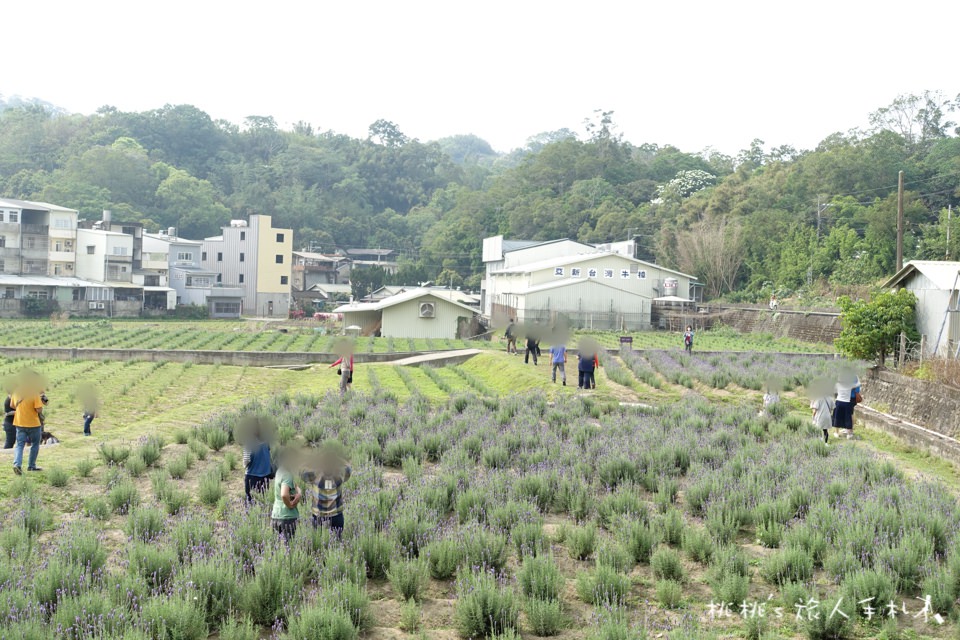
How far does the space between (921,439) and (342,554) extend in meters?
11.2

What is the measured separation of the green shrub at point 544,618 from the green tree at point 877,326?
17.5m

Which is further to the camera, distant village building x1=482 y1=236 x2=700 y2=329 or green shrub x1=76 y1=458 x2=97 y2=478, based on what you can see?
distant village building x1=482 y1=236 x2=700 y2=329

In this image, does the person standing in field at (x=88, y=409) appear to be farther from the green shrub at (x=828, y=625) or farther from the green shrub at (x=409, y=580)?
the green shrub at (x=828, y=625)

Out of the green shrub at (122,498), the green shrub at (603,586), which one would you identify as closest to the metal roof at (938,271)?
the green shrub at (603,586)

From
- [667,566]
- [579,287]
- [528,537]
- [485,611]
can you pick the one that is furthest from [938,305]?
[579,287]

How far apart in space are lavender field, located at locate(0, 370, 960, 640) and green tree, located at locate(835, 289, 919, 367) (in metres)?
9.90

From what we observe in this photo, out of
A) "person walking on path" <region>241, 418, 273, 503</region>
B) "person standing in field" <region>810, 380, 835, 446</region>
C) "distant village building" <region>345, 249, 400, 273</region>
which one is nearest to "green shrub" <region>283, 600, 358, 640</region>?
"person walking on path" <region>241, 418, 273, 503</region>

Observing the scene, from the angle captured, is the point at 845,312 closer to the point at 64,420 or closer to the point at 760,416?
the point at 760,416

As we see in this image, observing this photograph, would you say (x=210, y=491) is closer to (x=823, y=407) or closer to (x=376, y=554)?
(x=376, y=554)

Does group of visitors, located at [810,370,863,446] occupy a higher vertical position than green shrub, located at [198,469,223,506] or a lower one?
higher

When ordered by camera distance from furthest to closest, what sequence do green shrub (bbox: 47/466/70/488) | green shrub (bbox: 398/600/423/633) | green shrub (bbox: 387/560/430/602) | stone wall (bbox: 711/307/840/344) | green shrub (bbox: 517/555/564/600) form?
stone wall (bbox: 711/307/840/344) < green shrub (bbox: 47/466/70/488) < green shrub (bbox: 387/560/430/602) < green shrub (bbox: 517/555/564/600) < green shrub (bbox: 398/600/423/633)

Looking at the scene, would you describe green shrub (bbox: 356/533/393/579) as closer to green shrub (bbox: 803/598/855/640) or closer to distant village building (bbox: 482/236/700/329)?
green shrub (bbox: 803/598/855/640)

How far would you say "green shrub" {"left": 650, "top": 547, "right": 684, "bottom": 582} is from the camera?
25.2 ft

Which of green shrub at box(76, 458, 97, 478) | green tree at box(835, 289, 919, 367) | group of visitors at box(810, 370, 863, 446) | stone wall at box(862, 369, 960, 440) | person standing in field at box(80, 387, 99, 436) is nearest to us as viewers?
green shrub at box(76, 458, 97, 478)
